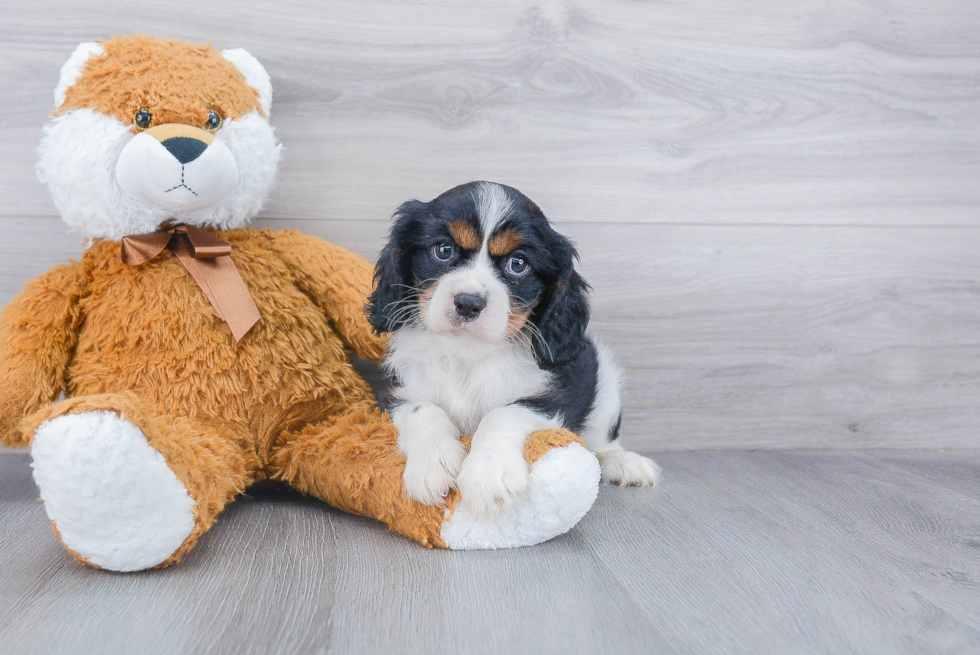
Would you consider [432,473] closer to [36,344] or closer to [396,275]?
[396,275]

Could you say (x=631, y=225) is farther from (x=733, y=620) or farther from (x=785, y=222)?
(x=733, y=620)

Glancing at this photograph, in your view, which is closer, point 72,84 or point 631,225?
point 72,84

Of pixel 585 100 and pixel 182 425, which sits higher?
pixel 585 100

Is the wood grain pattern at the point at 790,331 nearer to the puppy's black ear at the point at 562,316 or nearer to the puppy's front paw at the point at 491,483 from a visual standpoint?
the puppy's black ear at the point at 562,316

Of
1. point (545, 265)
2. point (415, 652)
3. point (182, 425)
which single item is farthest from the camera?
point (545, 265)

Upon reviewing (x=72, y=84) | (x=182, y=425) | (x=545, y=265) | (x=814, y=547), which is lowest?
(x=814, y=547)

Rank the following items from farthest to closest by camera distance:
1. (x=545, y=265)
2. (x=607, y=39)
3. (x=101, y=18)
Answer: (x=607, y=39) < (x=101, y=18) < (x=545, y=265)

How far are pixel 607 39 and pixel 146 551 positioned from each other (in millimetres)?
1707

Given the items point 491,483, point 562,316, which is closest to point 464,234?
point 562,316

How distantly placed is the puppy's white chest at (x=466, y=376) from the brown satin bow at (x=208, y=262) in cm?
37

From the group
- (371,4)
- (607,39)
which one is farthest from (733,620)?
(371,4)

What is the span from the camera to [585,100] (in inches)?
81.4

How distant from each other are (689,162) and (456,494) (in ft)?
4.15

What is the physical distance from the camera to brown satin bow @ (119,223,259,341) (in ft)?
5.09
